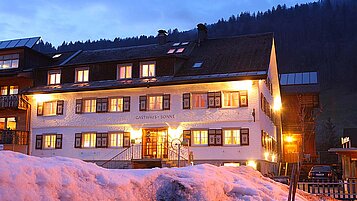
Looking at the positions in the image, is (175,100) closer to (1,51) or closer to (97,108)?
(97,108)

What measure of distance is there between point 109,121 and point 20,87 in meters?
8.02

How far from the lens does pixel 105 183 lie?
212 inches

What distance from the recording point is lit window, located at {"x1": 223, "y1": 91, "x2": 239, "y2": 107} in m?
24.1

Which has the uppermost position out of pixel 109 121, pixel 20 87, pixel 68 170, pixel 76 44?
pixel 76 44

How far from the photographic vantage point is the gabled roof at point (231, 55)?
83.1ft

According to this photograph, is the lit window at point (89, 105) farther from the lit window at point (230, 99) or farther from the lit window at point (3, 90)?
the lit window at point (230, 99)

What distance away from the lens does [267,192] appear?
26.7 feet

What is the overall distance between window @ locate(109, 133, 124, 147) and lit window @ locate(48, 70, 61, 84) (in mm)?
5923

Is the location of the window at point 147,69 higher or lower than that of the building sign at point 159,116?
higher

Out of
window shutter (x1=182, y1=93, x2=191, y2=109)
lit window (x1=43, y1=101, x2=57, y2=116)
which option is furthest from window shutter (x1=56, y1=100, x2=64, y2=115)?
window shutter (x1=182, y1=93, x2=191, y2=109)

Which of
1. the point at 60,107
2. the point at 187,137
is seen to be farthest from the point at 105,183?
the point at 60,107

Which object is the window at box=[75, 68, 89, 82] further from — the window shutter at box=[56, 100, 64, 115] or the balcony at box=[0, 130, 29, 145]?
the balcony at box=[0, 130, 29, 145]

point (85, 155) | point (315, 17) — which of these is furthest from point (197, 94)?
point (315, 17)

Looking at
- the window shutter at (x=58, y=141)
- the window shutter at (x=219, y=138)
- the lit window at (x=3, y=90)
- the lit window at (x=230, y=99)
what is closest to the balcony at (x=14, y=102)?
the lit window at (x=3, y=90)
